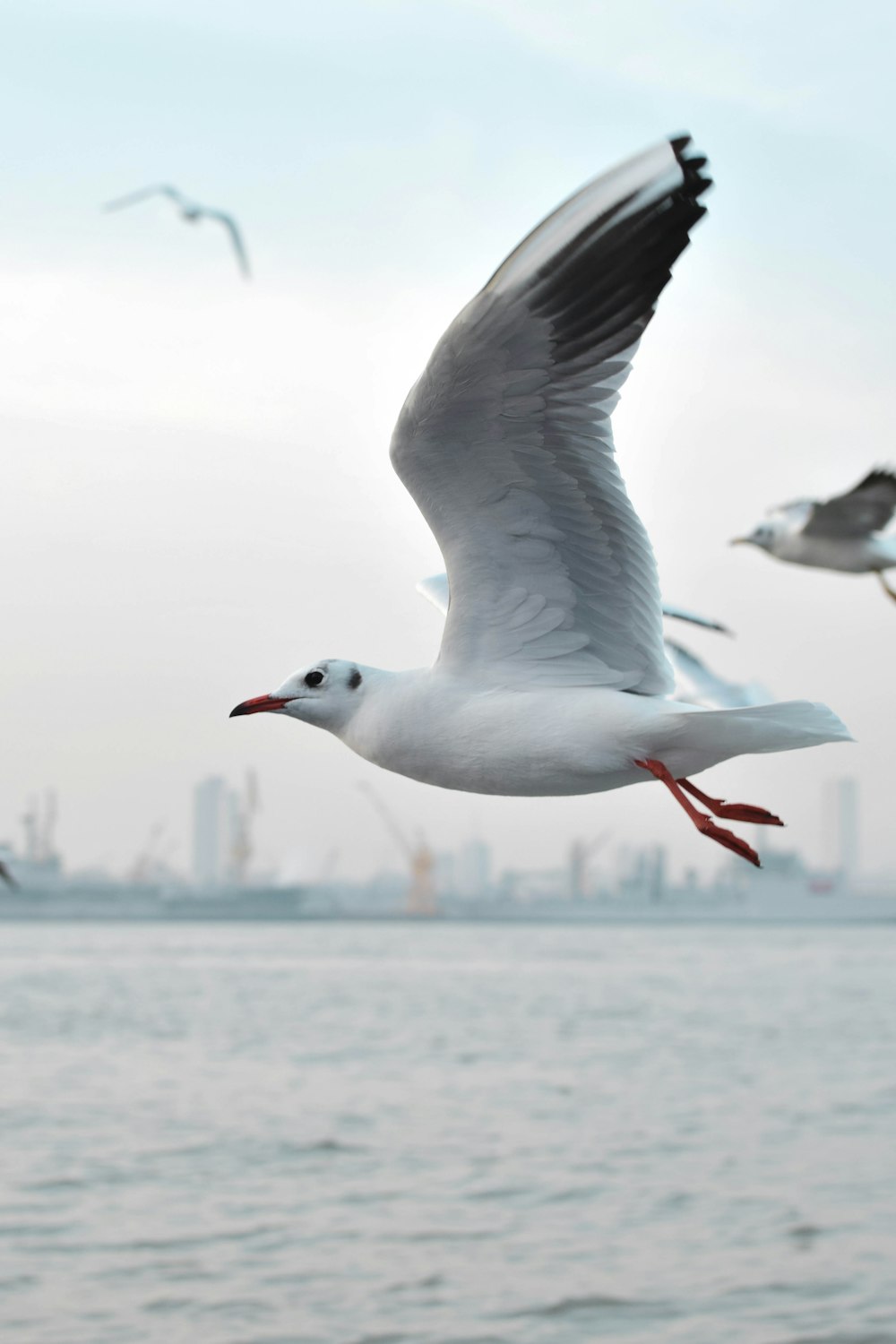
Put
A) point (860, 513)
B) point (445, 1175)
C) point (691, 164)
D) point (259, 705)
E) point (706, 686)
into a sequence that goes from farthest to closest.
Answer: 1. point (445, 1175)
2. point (860, 513)
3. point (706, 686)
4. point (259, 705)
5. point (691, 164)

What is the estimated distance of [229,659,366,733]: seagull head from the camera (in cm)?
463

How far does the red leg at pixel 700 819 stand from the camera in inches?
160

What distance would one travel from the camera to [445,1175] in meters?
25.4

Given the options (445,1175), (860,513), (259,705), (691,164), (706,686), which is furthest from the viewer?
(445,1175)

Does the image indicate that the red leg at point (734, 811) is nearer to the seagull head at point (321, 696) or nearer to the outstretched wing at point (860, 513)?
the seagull head at point (321, 696)

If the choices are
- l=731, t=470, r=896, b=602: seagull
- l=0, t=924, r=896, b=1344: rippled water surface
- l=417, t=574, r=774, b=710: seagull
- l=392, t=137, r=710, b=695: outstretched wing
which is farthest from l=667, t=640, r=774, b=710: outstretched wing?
l=0, t=924, r=896, b=1344: rippled water surface

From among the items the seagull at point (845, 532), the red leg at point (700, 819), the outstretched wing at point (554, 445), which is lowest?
the red leg at point (700, 819)

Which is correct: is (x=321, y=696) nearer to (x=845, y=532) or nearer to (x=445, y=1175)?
(x=845, y=532)

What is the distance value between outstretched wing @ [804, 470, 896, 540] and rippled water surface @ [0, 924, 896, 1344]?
31.8 feet

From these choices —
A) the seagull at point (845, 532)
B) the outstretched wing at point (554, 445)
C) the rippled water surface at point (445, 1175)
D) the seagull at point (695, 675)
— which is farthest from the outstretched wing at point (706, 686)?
the rippled water surface at point (445, 1175)

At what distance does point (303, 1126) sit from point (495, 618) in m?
26.5

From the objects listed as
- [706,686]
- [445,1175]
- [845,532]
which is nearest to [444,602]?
[706,686]

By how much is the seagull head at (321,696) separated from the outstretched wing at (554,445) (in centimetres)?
26

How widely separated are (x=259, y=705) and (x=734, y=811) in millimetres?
1304
